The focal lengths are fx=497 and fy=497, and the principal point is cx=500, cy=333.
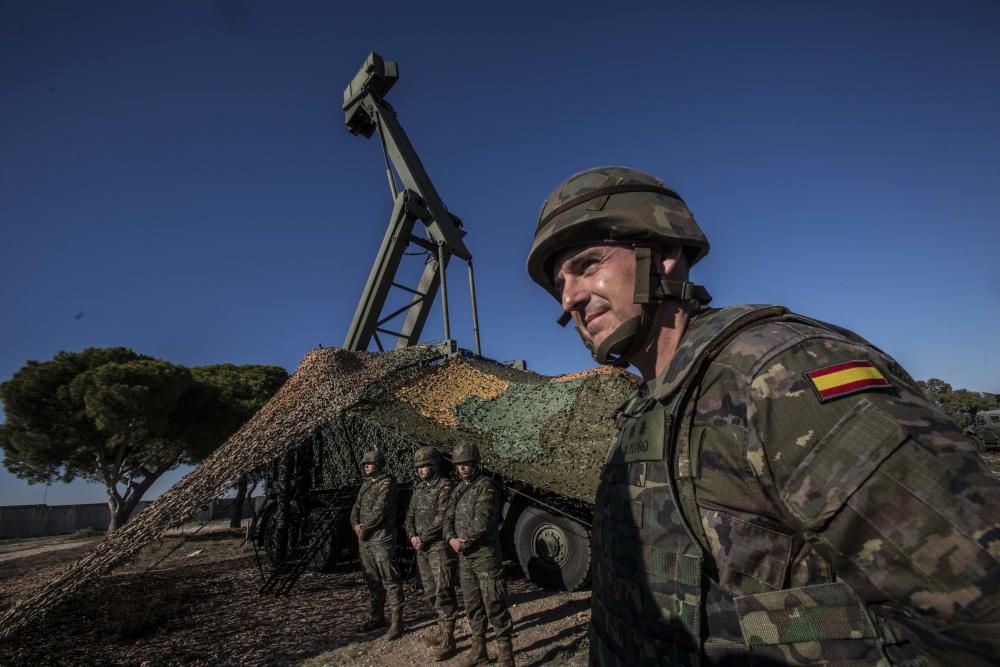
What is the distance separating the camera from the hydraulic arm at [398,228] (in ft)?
35.3

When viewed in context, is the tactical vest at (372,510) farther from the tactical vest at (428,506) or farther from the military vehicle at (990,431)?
the military vehicle at (990,431)

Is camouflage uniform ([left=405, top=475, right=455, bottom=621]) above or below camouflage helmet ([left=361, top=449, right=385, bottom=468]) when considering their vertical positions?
below

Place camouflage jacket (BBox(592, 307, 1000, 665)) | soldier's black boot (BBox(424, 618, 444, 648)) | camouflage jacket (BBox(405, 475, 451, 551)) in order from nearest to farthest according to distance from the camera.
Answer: camouflage jacket (BBox(592, 307, 1000, 665)), soldier's black boot (BBox(424, 618, 444, 648)), camouflage jacket (BBox(405, 475, 451, 551))

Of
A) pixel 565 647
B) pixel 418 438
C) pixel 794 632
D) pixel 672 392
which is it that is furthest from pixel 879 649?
pixel 418 438

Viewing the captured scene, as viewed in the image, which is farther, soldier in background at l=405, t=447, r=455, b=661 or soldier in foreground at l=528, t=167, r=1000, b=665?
soldier in background at l=405, t=447, r=455, b=661

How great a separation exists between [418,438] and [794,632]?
23.4 ft

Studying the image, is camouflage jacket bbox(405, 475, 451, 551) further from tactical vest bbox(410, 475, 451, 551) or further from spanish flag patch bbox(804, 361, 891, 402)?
spanish flag patch bbox(804, 361, 891, 402)

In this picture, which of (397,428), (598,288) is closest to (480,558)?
(397,428)

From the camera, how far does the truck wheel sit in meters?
7.18

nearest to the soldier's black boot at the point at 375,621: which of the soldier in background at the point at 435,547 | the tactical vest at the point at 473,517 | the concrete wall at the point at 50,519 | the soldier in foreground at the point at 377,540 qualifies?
the soldier in foreground at the point at 377,540

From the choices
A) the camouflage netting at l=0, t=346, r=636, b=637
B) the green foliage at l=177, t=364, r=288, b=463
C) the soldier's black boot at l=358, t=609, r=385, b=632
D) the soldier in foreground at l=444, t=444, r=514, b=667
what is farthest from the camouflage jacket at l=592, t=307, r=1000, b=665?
the green foliage at l=177, t=364, r=288, b=463

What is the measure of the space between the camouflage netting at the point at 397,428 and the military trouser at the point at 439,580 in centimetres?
156

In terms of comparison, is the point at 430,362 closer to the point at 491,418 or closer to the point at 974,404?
the point at 491,418

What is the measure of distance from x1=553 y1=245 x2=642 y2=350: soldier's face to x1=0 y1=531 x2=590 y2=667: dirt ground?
4.94 m
